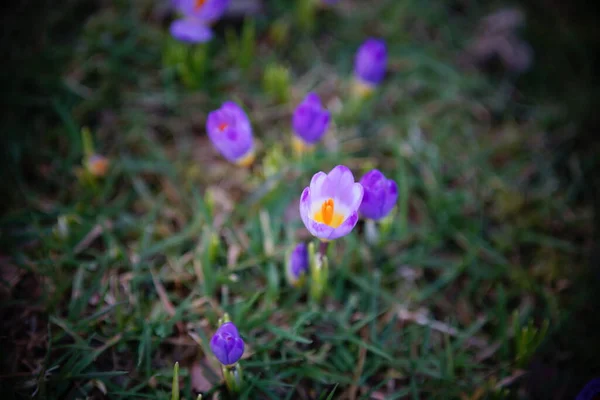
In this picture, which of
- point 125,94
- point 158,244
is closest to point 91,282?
point 158,244

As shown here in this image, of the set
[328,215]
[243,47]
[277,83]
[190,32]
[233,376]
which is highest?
[190,32]

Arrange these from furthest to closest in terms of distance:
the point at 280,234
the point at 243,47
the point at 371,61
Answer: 1. the point at 243,47
2. the point at 371,61
3. the point at 280,234

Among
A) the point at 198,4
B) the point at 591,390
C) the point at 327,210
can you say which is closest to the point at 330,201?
the point at 327,210

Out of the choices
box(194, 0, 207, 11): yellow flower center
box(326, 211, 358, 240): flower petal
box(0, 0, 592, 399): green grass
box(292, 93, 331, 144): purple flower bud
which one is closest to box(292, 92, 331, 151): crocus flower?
box(292, 93, 331, 144): purple flower bud

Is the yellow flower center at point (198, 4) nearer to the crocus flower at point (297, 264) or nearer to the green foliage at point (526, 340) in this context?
the crocus flower at point (297, 264)

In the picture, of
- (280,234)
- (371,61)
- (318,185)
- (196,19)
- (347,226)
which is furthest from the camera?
(196,19)

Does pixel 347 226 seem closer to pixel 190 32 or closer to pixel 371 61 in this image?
pixel 371 61

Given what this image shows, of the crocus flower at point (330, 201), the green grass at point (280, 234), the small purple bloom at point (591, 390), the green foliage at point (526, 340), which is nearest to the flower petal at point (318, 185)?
the crocus flower at point (330, 201)
